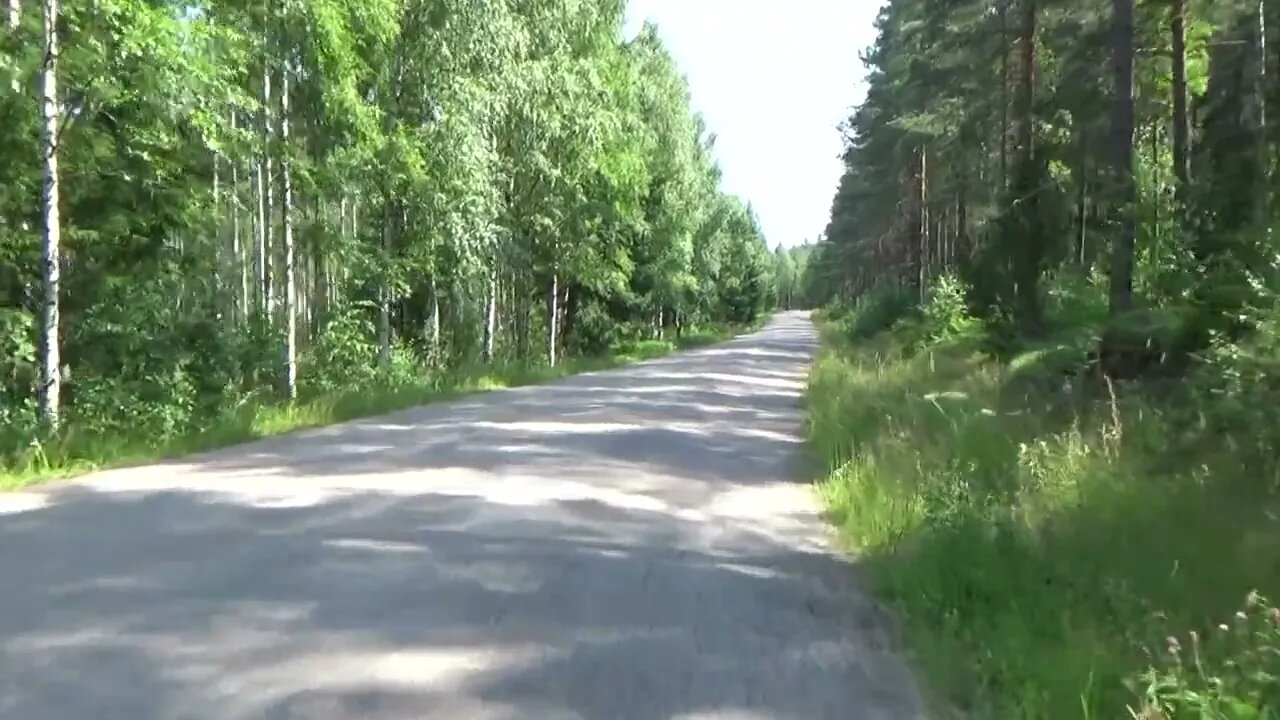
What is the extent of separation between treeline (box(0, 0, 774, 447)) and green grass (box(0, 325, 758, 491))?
16.7 inches

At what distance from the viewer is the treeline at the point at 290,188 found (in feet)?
49.3

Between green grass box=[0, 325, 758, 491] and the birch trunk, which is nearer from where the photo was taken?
green grass box=[0, 325, 758, 491]

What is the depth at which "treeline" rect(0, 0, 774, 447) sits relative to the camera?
15023 millimetres

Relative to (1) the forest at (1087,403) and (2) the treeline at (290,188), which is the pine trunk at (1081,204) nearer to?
(1) the forest at (1087,403)

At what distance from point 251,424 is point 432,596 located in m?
10.2

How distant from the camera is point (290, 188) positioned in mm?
21453

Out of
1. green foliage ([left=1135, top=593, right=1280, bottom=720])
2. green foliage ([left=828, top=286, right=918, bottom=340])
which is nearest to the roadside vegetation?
green foliage ([left=828, top=286, right=918, bottom=340])

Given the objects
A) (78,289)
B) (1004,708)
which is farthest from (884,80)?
(1004,708)

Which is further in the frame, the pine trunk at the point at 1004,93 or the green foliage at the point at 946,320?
the pine trunk at the point at 1004,93

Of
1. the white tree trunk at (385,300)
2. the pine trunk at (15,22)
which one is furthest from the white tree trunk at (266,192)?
the pine trunk at (15,22)

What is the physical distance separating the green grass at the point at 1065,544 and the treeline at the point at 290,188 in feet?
32.0

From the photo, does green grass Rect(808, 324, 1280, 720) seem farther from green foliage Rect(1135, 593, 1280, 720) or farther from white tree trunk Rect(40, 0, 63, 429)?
white tree trunk Rect(40, 0, 63, 429)

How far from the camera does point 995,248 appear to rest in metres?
20.1

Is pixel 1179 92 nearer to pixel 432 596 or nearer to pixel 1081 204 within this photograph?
pixel 1081 204
